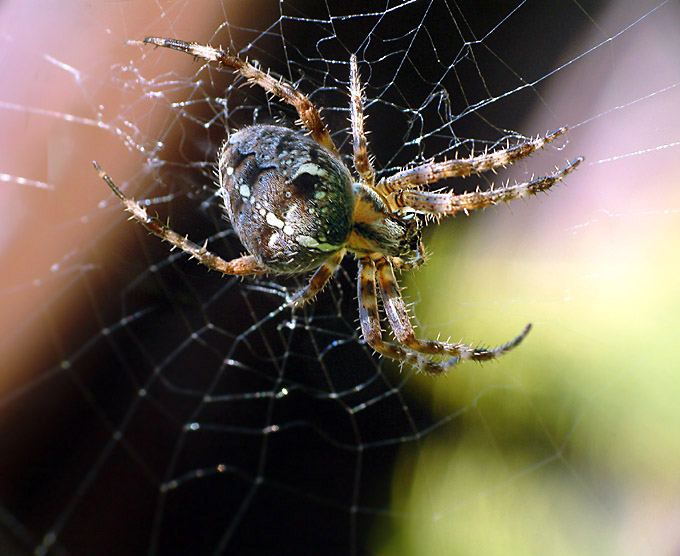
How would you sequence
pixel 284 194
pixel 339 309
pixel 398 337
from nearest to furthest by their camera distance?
pixel 284 194
pixel 398 337
pixel 339 309

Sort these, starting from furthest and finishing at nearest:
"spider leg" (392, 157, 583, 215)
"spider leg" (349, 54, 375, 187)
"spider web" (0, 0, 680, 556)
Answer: "spider web" (0, 0, 680, 556) → "spider leg" (349, 54, 375, 187) → "spider leg" (392, 157, 583, 215)

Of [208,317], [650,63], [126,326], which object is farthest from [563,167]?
[126,326]

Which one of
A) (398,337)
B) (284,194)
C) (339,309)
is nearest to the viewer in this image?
(284,194)

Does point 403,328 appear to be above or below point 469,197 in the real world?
below

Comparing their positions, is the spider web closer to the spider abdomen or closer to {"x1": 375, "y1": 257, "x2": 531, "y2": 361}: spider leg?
{"x1": 375, "y1": 257, "x2": 531, "y2": 361}: spider leg

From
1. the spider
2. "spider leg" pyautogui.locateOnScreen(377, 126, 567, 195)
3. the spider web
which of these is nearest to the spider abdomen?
the spider

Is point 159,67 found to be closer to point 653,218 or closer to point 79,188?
point 79,188

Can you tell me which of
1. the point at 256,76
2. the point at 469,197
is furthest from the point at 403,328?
the point at 256,76

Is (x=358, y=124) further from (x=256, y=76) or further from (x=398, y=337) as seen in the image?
(x=398, y=337)
